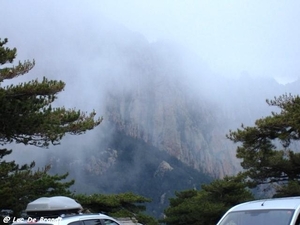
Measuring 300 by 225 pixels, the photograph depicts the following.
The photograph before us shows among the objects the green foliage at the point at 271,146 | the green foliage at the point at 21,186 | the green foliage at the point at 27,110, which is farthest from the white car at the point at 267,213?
the green foliage at the point at 271,146

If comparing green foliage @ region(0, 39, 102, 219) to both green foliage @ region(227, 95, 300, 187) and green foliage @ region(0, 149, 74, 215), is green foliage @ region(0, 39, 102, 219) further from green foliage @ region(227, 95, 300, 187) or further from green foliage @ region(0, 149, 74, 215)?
green foliage @ region(227, 95, 300, 187)

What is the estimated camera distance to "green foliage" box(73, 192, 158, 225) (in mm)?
18891

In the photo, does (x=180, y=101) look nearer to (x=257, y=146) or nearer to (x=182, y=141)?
(x=182, y=141)

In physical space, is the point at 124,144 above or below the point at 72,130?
above

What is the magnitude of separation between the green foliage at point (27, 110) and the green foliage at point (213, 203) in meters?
8.31

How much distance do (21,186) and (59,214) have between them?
879cm

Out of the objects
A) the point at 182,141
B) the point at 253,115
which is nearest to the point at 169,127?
the point at 182,141

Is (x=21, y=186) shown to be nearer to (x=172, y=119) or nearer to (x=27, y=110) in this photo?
(x=27, y=110)

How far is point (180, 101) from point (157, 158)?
34.3 feet

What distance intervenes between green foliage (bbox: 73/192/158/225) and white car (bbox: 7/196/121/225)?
10.4 m

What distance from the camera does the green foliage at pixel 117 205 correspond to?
18891 mm

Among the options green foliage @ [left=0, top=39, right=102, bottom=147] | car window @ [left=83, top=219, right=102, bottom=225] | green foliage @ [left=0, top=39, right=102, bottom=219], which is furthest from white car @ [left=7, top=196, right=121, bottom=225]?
green foliage @ [left=0, top=39, right=102, bottom=147]

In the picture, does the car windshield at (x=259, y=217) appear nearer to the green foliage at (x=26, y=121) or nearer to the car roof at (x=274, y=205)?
the car roof at (x=274, y=205)

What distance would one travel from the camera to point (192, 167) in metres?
49.2
